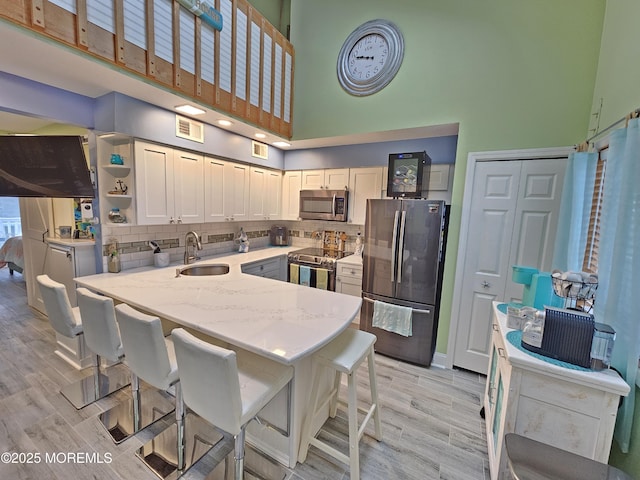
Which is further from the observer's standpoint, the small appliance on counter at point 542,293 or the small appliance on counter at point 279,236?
the small appliance on counter at point 279,236

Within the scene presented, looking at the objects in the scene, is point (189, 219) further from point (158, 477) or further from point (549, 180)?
point (549, 180)

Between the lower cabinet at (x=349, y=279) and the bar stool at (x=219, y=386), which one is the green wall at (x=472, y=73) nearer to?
the lower cabinet at (x=349, y=279)

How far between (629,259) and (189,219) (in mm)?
3305

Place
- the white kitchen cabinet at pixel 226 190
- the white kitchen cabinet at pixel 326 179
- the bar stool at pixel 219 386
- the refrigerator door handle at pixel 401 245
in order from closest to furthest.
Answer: the bar stool at pixel 219 386 < the refrigerator door handle at pixel 401 245 < the white kitchen cabinet at pixel 226 190 < the white kitchen cabinet at pixel 326 179

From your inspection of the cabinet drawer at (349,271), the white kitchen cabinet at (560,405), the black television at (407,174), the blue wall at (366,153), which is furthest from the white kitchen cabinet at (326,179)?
the white kitchen cabinet at (560,405)

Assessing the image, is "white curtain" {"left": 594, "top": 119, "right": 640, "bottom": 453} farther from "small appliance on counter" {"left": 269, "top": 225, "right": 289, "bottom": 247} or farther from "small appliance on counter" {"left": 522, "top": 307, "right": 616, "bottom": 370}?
"small appliance on counter" {"left": 269, "top": 225, "right": 289, "bottom": 247}

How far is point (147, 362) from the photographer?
58.2 inches

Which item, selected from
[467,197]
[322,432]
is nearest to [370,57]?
[467,197]

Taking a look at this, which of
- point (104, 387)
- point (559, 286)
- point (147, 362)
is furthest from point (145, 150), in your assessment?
point (559, 286)

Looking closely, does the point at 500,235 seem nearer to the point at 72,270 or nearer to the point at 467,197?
the point at 467,197

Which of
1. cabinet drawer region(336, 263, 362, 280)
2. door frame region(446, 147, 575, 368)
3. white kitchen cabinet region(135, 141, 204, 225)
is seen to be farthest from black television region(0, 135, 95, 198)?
door frame region(446, 147, 575, 368)

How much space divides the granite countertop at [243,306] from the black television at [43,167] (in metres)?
0.83

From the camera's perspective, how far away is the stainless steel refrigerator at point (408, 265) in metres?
2.68

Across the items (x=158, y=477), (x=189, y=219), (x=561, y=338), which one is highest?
(x=189, y=219)
